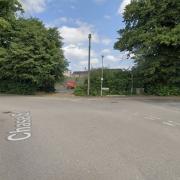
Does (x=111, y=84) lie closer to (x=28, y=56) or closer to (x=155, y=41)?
(x=155, y=41)

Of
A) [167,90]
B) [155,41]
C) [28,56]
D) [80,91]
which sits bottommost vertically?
[80,91]

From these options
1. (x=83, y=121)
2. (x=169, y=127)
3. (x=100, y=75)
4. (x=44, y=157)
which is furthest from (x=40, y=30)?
(x=44, y=157)

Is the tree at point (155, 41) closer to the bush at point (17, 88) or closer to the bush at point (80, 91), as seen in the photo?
the bush at point (80, 91)

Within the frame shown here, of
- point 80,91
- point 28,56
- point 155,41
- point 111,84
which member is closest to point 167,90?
point 155,41

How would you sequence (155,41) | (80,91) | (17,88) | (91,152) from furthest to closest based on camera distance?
1. (17,88)
2. (80,91)
3. (155,41)
4. (91,152)

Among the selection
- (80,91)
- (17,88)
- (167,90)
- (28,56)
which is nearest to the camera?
(167,90)

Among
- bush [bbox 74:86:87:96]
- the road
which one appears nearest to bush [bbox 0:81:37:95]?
bush [bbox 74:86:87:96]

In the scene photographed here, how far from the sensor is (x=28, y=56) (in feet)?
113

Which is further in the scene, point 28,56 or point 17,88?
point 17,88

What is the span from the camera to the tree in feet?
106

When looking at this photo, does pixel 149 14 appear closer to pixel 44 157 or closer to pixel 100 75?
pixel 100 75

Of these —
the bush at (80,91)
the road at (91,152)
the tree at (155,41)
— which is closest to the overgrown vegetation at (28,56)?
the bush at (80,91)

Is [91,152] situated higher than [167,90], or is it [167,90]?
[167,90]

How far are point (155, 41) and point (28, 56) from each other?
12.9m
